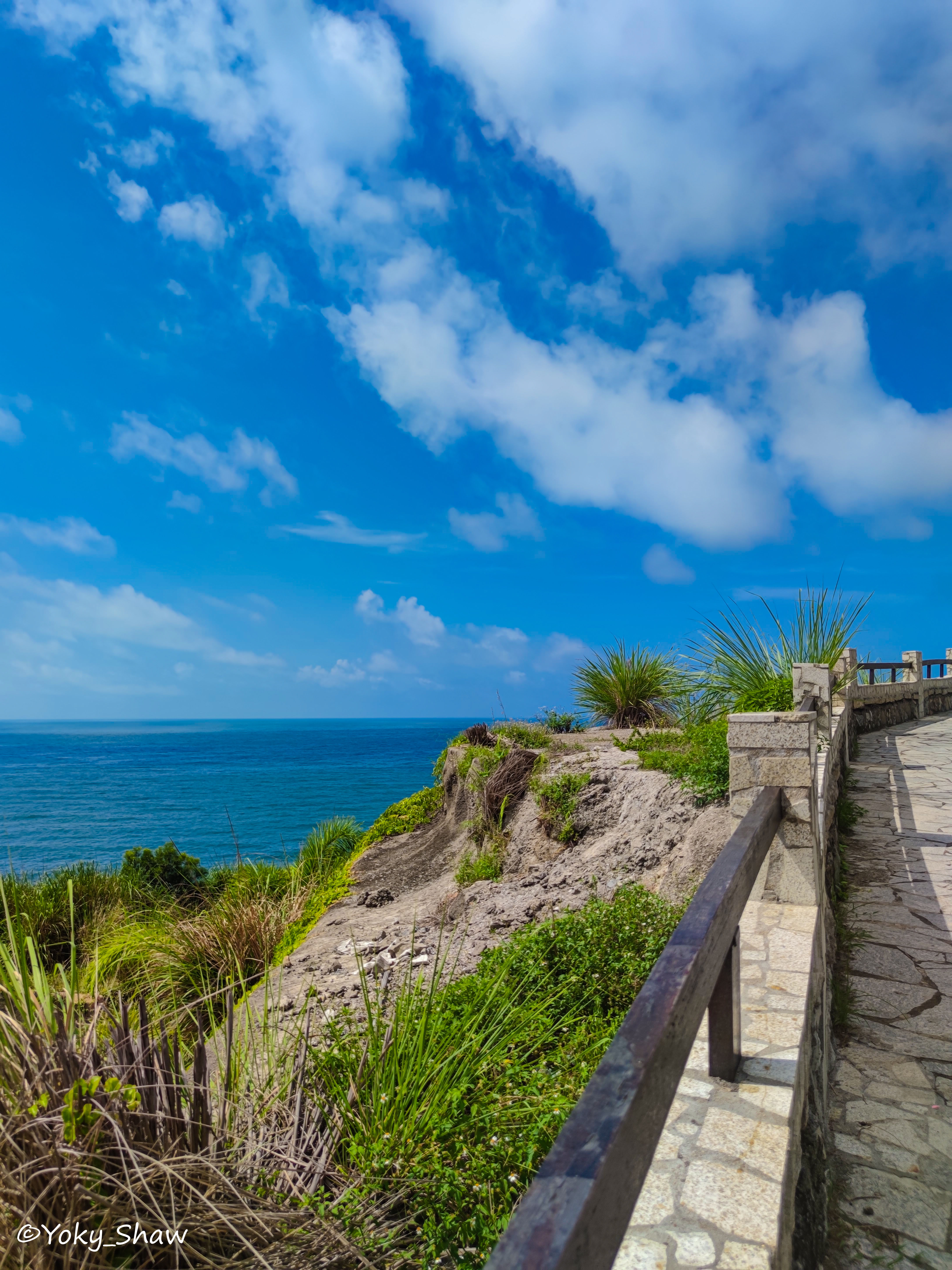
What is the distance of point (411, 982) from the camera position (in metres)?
3.64

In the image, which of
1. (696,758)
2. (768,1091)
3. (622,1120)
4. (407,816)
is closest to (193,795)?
(407,816)

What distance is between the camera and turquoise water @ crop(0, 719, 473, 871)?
77.3 feet

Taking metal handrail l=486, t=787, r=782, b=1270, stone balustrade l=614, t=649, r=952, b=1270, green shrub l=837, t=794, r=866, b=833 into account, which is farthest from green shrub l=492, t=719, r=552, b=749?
metal handrail l=486, t=787, r=782, b=1270

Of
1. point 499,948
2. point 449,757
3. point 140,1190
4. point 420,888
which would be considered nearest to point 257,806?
point 449,757

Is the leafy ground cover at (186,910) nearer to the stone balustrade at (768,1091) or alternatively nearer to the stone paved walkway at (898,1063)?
the stone balustrade at (768,1091)

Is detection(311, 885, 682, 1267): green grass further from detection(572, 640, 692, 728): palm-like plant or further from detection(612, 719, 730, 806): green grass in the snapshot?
detection(572, 640, 692, 728): palm-like plant

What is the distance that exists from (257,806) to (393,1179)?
1288 inches

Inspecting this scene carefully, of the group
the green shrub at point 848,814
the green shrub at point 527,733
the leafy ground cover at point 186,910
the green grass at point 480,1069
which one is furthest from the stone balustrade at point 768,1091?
the green shrub at point 527,733

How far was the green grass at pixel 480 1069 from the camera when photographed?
2514mm

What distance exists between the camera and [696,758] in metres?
7.39

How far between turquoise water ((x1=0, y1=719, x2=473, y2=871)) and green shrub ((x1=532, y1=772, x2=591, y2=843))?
15.2 feet

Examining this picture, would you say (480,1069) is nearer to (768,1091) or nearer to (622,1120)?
(768,1091)

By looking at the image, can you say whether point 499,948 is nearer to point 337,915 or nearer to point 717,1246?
point 717,1246

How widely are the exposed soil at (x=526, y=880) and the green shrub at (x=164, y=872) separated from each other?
4339 mm
